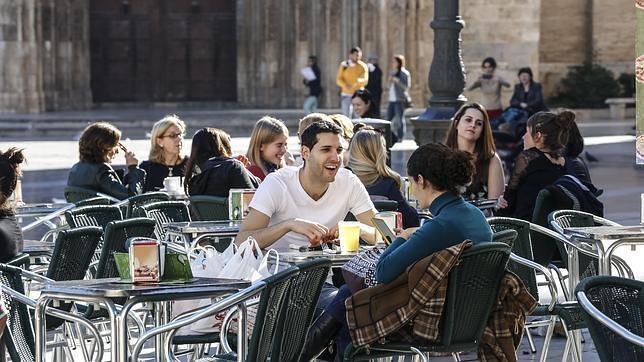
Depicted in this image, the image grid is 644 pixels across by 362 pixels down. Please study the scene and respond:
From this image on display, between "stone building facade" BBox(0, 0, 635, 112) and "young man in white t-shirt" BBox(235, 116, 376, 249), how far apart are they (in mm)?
26002

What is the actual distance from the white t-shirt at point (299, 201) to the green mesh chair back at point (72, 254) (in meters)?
0.81

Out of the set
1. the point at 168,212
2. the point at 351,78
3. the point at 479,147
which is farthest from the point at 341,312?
the point at 351,78

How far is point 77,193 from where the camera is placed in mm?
11469

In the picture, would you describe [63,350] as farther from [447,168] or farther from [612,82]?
[612,82]

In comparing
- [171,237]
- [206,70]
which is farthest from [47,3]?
[171,237]

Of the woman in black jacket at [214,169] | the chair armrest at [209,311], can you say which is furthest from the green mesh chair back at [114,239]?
the woman in black jacket at [214,169]

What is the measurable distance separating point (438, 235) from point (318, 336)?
28.6 inches

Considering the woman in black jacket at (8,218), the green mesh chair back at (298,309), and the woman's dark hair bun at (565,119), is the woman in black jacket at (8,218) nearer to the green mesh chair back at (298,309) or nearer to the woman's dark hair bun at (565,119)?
the green mesh chair back at (298,309)

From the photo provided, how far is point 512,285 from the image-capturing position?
6.55 m

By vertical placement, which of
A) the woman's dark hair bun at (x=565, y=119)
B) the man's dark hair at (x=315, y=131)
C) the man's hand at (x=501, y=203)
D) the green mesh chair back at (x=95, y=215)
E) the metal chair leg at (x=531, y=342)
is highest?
the man's dark hair at (x=315, y=131)

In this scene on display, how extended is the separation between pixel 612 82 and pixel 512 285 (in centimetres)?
2816

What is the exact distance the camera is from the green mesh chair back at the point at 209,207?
32.3 ft

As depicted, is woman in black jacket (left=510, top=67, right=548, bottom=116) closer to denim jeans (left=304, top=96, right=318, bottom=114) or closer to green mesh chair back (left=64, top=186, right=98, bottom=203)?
denim jeans (left=304, top=96, right=318, bottom=114)

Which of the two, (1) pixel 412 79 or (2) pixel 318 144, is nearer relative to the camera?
(2) pixel 318 144
